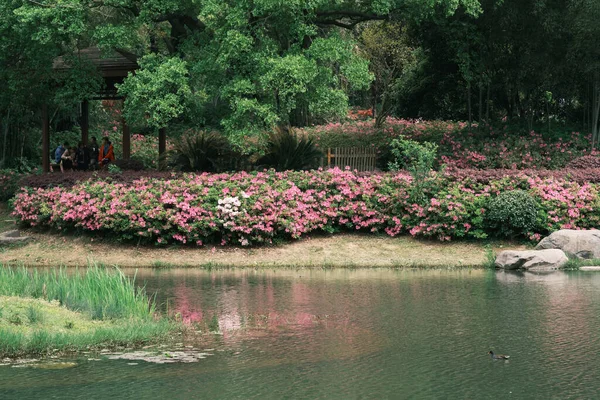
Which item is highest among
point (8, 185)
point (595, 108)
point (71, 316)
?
point (595, 108)

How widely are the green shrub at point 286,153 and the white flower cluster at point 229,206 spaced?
3.46 m

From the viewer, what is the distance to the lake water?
305 inches

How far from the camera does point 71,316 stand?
33.6 ft

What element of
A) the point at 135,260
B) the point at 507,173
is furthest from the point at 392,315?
the point at 507,173

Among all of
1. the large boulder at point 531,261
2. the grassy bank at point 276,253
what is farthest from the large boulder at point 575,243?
the grassy bank at point 276,253

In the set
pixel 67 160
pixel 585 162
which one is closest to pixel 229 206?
pixel 67 160

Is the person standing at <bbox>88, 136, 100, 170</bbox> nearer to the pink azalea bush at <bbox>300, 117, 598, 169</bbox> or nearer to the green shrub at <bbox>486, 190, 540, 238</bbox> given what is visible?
the pink azalea bush at <bbox>300, 117, 598, 169</bbox>

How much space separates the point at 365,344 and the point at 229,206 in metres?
9.41

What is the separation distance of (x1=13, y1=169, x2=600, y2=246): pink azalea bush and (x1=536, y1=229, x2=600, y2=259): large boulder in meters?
1.17

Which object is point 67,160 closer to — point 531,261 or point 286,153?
point 286,153

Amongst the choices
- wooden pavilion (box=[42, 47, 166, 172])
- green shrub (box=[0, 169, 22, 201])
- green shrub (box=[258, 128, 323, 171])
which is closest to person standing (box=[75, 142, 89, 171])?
wooden pavilion (box=[42, 47, 166, 172])

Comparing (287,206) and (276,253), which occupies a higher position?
(287,206)

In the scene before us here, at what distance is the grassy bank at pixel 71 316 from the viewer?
9.16 meters

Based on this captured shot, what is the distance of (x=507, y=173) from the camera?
20.3 m
